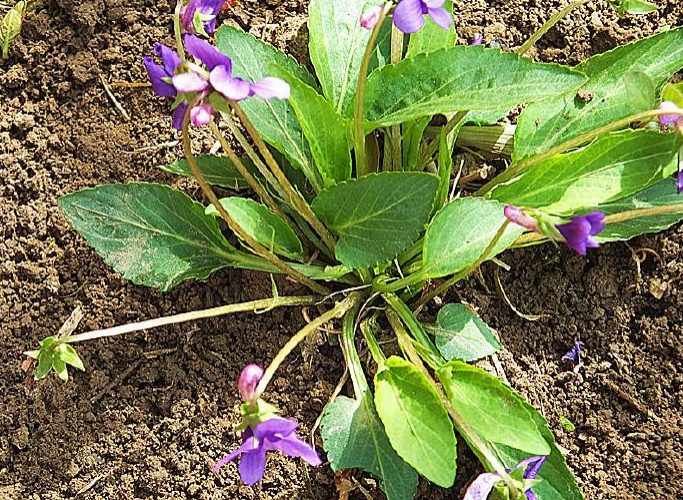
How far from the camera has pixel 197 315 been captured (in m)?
1.36

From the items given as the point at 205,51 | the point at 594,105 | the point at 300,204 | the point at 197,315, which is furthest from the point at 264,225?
the point at 594,105

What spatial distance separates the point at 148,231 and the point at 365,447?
53cm

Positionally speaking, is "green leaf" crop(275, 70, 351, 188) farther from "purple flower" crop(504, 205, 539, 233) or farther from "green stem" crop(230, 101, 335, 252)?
"purple flower" crop(504, 205, 539, 233)

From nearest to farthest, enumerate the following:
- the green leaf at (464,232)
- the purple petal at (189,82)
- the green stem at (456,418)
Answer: the purple petal at (189,82) < the green stem at (456,418) < the green leaf at (464,232)

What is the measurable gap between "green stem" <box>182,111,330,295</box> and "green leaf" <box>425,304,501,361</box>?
0.73ft

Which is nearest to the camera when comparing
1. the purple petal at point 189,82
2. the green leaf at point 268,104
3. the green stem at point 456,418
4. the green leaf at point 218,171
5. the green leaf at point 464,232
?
the purple petal at point 189,82

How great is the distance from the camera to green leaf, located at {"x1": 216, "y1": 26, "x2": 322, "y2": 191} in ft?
4.68

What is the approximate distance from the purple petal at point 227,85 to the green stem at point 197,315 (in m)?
0.45

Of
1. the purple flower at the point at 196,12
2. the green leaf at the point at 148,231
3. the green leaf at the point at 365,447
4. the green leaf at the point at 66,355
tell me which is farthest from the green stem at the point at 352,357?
the purple flower at the point at 196,12

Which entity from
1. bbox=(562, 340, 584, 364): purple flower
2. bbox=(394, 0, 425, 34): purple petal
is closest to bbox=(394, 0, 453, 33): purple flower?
bbox=(394, 0, 425, 34): purple petal

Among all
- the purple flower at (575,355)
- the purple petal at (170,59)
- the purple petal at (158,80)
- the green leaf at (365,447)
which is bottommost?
the purple flower at (575,355)

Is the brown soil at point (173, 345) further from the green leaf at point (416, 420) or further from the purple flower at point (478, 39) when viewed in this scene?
the purple flower at point (478, 39)

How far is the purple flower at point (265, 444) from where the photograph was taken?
3.49 feet

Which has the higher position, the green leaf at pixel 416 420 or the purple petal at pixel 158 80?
the purple petal at pixel 158 80
